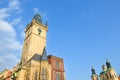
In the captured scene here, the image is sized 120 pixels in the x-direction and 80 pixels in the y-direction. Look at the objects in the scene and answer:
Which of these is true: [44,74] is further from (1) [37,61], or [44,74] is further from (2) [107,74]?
(2) [107,74]

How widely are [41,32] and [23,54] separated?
497 inches

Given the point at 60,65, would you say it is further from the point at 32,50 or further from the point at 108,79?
the point at 108,79

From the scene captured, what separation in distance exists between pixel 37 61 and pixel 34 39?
51.0ft

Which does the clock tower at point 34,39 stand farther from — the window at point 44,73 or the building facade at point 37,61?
the window at point 44,73

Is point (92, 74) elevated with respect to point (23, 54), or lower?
lower

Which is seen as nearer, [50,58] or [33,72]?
[33,72]

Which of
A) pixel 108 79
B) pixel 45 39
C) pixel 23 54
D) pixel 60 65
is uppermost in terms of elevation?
pixel 45 39

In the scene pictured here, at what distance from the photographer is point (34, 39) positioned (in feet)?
198

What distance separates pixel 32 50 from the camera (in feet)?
186

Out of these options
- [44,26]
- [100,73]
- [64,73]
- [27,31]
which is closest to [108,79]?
[100,73]

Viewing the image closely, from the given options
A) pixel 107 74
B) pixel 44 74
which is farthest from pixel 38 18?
pixel 107 74

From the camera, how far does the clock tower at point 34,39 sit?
186 feet

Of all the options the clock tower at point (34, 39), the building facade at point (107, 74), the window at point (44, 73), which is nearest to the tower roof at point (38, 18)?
the clock tower at point (34, 39)

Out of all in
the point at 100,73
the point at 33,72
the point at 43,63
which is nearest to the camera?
the point at 33,72
